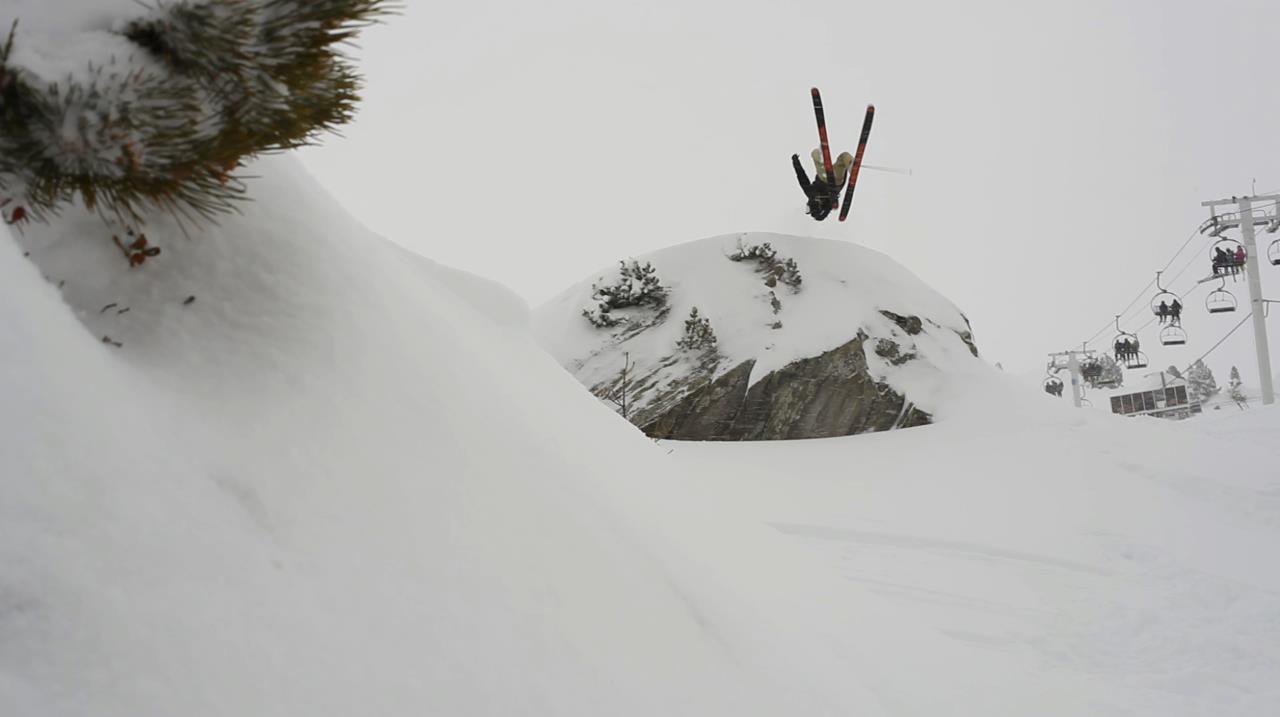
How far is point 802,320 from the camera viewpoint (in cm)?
1401

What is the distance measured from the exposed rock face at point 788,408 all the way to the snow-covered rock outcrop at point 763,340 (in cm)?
2

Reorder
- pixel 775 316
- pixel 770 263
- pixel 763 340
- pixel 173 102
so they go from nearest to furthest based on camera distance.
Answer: pixel 173 102
pixel 763 340
pixel 775 316
pixel 770 263

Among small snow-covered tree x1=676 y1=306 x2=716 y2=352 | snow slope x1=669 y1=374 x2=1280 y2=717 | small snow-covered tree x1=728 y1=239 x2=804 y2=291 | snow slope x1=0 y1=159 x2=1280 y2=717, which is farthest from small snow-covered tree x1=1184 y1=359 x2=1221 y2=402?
snow slope x1=0 y1=159 x2=1280 y2=717

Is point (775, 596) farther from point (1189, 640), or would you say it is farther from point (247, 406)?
point (1189, 640)

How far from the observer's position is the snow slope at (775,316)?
536 inches

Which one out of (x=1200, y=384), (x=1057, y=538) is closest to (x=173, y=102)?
(x=1057, y=538)

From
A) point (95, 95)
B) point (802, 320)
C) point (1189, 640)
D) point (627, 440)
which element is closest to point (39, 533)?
point (95, 95)

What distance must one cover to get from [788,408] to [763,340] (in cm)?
160

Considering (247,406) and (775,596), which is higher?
(247,406)

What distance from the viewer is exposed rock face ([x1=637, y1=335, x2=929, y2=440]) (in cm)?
1301

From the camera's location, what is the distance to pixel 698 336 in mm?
13812

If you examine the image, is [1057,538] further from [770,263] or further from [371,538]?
[770,263]

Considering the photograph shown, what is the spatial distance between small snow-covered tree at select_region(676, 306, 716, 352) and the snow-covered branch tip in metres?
12.1

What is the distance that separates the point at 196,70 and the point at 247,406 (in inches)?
35.4
